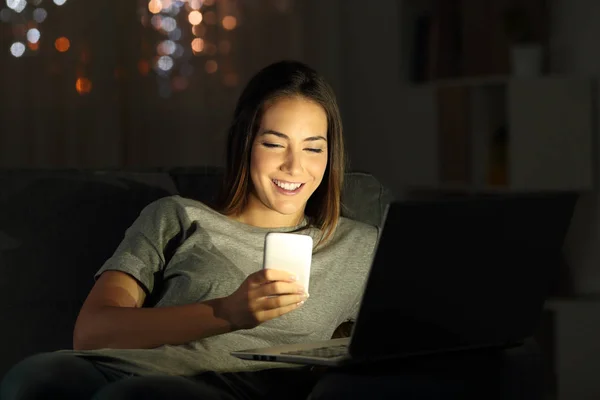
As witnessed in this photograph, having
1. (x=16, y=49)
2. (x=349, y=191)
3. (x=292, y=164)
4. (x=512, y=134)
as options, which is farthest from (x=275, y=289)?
(x=16, y=49)

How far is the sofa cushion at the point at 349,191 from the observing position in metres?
2.26

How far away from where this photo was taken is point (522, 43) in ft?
12.5

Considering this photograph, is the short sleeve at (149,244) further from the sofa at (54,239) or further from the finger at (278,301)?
the finger at (278,301)

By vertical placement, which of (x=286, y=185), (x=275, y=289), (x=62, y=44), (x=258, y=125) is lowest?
(x=275, y=289)

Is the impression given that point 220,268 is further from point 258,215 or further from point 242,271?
point 258,215

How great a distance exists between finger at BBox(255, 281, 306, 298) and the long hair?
420 millimetres

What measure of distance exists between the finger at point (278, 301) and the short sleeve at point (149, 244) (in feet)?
1.08

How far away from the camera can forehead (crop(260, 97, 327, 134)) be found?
2.01 metres

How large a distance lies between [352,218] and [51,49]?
8.63ft

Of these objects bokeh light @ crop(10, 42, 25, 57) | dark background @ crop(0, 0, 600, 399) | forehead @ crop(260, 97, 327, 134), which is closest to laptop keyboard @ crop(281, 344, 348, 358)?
forehead @ crop(260, 97, 327, 134)

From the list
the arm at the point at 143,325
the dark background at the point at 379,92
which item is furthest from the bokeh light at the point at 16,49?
the arm at the point at 143,325

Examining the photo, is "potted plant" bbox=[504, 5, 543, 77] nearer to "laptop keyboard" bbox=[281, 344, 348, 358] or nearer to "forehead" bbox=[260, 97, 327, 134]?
"forehead" bbox=[260, 97, 327, 134]

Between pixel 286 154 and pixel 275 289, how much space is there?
1.37 feet

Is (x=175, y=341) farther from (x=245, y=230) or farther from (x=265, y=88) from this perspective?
(x=265, y=88)
